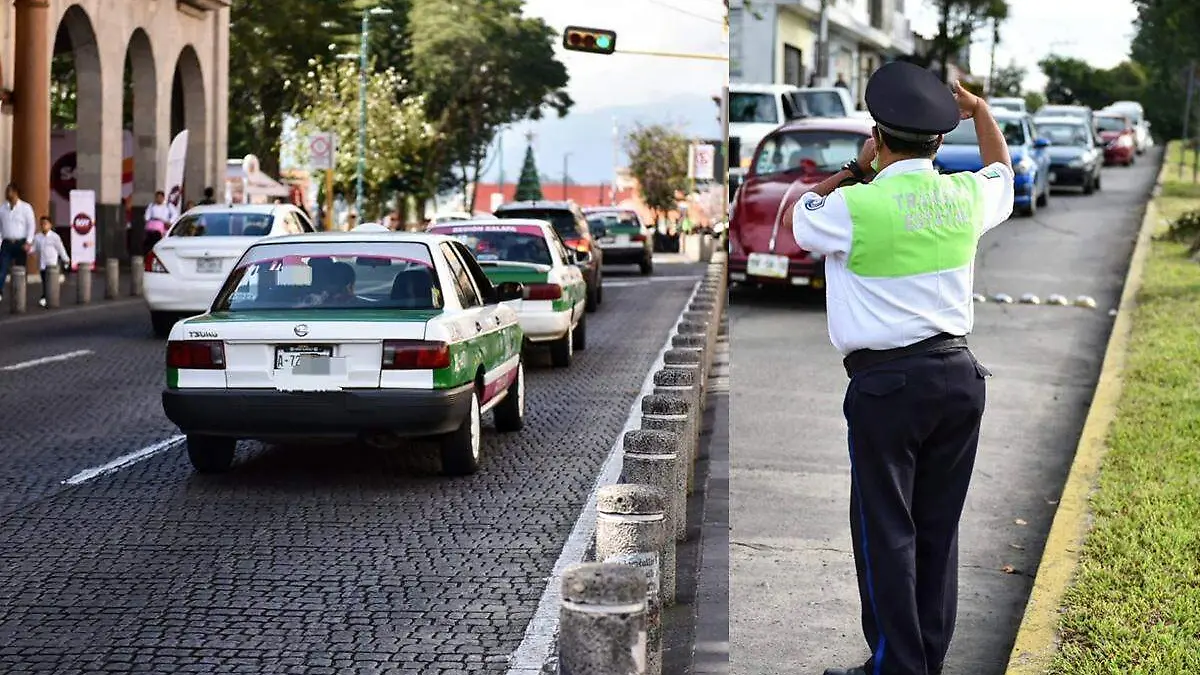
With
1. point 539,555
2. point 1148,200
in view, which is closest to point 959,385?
point 539,555

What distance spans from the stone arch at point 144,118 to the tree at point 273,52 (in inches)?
264

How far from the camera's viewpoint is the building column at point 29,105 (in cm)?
2802

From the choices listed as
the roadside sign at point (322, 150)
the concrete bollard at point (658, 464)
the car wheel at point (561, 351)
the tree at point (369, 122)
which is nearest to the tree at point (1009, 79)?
the tree at point (369, 122)

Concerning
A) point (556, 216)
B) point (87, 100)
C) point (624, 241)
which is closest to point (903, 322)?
point (556, 216)

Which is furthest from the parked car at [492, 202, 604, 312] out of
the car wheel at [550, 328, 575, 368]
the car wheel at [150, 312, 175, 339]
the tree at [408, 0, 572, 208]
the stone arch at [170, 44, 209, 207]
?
the tree at [408, 0, 572, 208]

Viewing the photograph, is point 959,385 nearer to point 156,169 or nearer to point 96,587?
point 96,587

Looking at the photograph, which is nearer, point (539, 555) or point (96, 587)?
point (96, 587)

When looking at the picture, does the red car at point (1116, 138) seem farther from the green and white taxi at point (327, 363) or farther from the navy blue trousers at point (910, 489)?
the navy blue trousers at point (910, 489)

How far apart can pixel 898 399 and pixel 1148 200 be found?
33.8 meters

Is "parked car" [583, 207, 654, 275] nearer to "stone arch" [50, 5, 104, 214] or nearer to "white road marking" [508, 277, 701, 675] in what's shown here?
"stone arch" [50, 5, 104, 214]

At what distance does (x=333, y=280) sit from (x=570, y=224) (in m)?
14.9

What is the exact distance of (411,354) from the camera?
8.77m

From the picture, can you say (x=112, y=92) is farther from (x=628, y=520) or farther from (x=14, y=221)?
(x=628, y=520)

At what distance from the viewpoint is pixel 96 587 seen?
6.82 metres
